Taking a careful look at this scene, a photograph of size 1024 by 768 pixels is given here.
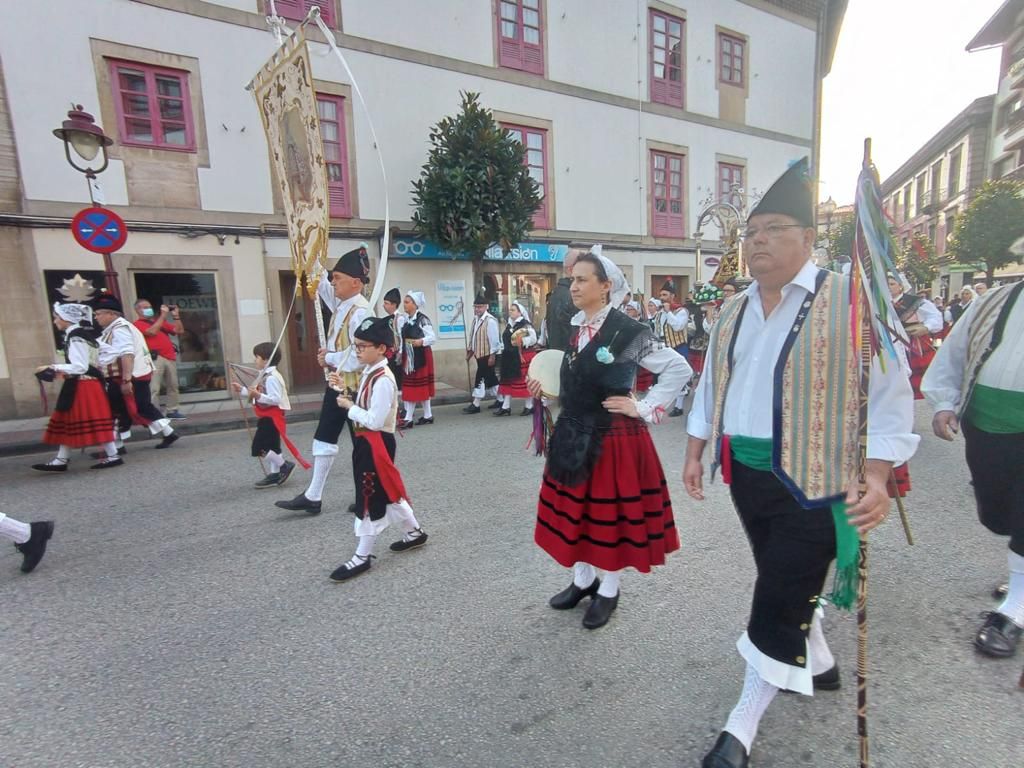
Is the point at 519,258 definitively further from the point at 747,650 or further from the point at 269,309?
the point at 747,650

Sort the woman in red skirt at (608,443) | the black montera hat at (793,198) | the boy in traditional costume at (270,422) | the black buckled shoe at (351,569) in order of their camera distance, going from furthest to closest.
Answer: the boy in traditional costume at (270,422)
the black buckled shoe at (351,569)
the woman in red skirt at (608,443)
the black montera hat at (793,198)

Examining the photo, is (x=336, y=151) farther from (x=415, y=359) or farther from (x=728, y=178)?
(x=728, y=178)

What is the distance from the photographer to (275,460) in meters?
5.21

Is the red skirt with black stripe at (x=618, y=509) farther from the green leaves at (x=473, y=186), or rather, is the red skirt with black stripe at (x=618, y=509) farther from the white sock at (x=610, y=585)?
the green leaves at (x=473, y=186)

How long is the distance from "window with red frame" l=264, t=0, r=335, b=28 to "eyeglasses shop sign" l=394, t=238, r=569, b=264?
4241 millimetres

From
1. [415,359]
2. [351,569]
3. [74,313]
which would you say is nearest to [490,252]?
[415,359]

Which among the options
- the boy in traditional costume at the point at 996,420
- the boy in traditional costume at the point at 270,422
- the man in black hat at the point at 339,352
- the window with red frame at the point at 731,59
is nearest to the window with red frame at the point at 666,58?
the window with red frame at the point at 731,59

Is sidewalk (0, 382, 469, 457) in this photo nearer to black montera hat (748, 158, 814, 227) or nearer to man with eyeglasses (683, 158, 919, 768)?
man with eyeglasses (683, 158, 919, 768)

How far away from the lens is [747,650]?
182 centimetres

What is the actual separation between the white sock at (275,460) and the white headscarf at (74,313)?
2754 mm

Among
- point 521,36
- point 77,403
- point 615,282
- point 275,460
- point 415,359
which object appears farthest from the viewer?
point 521,36

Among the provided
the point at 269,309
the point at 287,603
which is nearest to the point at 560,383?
the point at 287,603

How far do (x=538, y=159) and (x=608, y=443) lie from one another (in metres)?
11.9

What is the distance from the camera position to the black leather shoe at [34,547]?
3412 mm
